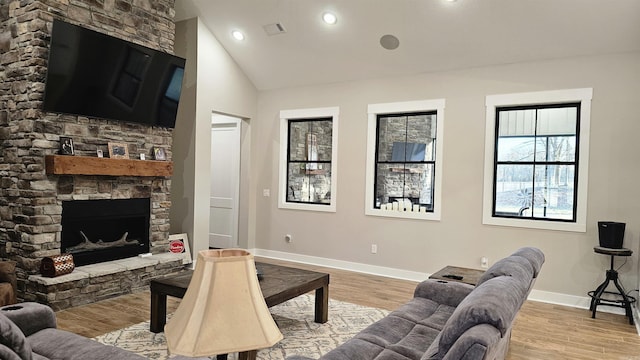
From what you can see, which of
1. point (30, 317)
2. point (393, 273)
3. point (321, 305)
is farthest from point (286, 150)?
point (30, 317)

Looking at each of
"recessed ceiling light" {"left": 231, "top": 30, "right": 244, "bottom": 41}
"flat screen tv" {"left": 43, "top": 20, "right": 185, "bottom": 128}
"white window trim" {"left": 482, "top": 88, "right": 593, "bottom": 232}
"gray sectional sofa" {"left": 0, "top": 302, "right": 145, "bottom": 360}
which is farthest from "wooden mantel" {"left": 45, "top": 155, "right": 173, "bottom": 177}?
"white window trim" {"left": 482, "top": 88, "right": 593, "bottom": 232}

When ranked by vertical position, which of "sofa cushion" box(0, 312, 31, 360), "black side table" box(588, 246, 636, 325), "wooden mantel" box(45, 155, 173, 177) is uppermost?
"wooden mantel" box(45, 155, 173, 177)

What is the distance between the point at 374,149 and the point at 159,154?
2.91 metres

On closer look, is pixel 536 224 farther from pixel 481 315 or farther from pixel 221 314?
pixel 221 314

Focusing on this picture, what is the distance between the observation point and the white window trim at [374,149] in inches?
233

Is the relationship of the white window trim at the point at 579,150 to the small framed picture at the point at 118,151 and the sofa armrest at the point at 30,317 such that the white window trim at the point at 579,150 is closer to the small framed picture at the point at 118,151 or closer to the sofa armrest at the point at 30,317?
the small framed picture at the point at 118,151

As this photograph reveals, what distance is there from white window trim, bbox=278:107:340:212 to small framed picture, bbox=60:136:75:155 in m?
3.28

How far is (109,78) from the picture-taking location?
16.0 ft

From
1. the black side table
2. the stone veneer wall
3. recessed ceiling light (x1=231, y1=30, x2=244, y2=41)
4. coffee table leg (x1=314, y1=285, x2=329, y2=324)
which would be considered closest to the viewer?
coffee table leg (x1=314, y1=285, x2=329, y2=324)

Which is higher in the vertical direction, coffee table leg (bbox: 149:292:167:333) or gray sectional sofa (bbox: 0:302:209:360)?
gray sectional sofa (bbox: 0:302:209:360)

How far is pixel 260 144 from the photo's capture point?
7445 mm

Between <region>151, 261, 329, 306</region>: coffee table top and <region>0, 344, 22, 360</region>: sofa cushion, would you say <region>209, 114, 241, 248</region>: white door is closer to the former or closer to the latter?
<region>151, 261, 329, 306</region>: coffee table top

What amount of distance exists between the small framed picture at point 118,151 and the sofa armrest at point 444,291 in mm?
3612

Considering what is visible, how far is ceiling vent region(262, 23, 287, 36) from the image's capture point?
6047 mm
